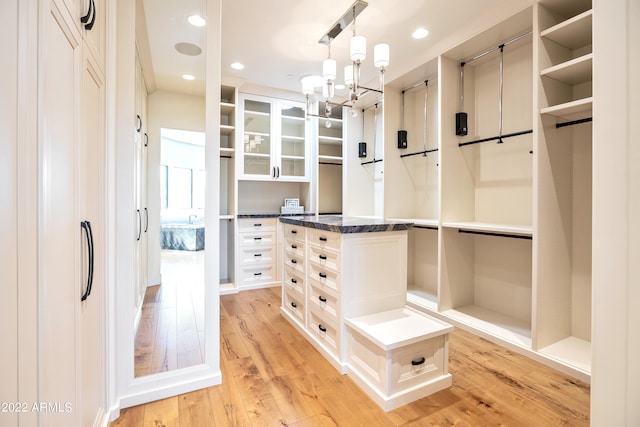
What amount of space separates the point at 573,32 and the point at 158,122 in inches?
111

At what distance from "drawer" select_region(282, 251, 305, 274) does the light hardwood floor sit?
661mm

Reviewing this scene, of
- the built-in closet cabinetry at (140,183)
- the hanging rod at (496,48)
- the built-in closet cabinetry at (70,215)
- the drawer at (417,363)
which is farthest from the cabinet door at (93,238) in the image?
the hanging rod at (496,48)

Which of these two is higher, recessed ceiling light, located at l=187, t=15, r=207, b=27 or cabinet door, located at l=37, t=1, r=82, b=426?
recessed ceiling light, located at l=187, t=15, r=207, b=27

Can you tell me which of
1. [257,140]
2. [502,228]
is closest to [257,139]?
[257,140]

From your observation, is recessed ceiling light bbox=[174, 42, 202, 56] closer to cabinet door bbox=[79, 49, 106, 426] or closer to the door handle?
cabinet door bbox=[79, 49, 106, 426]

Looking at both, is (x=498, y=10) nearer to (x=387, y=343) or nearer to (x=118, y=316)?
(x=387, y=343)

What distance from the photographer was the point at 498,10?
235cm

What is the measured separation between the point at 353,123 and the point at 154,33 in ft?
9.95

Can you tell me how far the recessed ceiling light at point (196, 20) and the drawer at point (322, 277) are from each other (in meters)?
1.80

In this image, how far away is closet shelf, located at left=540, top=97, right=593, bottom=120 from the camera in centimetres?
190

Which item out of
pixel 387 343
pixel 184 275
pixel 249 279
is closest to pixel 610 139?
pixel 387 343

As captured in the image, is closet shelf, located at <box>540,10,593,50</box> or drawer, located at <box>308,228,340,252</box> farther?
drawer, located at <box>308,228,340,252</box>

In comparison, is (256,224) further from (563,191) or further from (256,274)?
(563,191)

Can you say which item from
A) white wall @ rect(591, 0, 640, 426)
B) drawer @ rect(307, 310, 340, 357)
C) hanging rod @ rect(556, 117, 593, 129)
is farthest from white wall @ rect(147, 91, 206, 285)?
hanging rod @ rect(556, 117, 593, 129)
